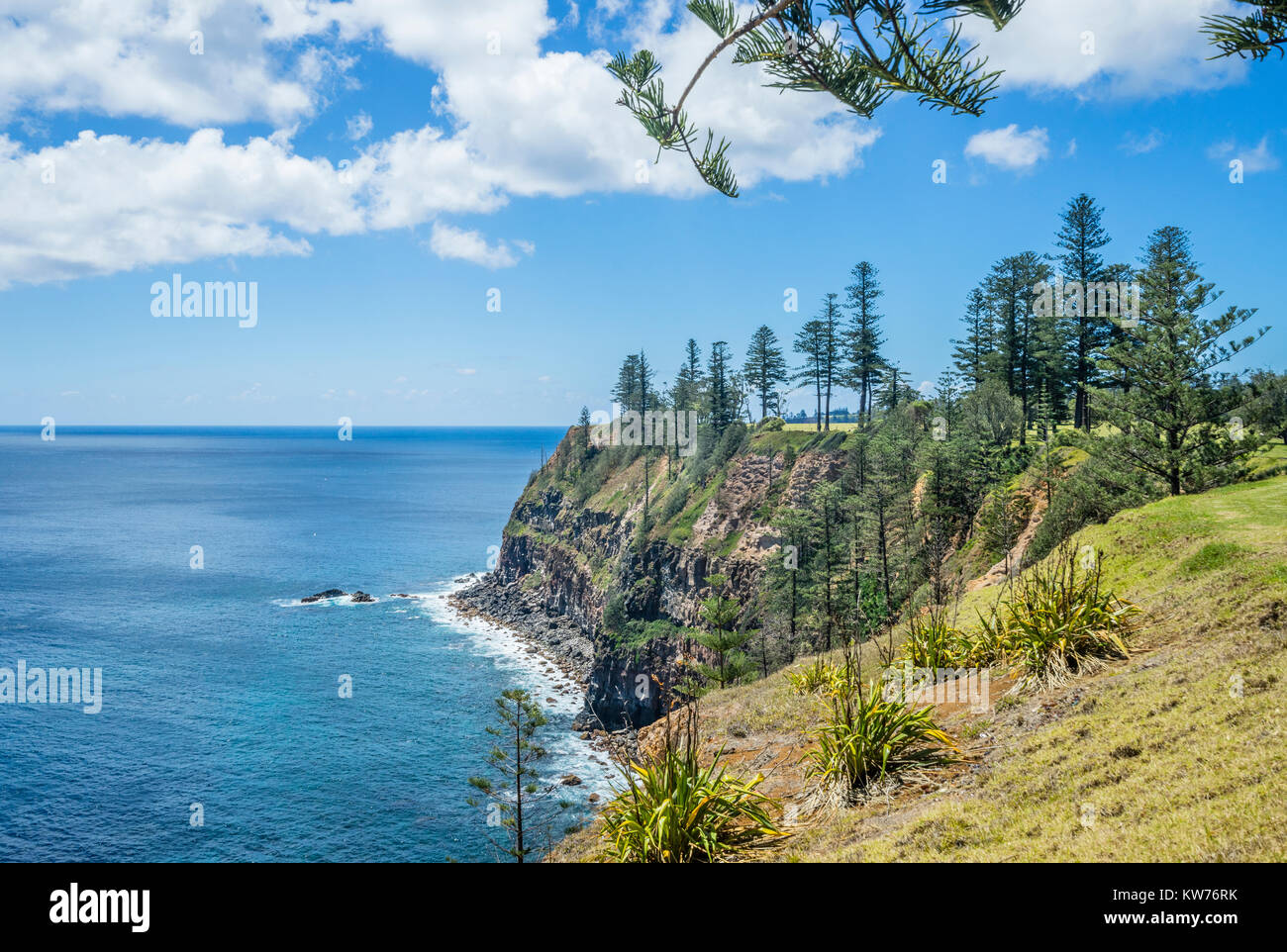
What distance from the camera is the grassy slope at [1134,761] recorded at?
17.5ft

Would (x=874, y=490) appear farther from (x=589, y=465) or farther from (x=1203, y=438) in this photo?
(x=589, y=465)

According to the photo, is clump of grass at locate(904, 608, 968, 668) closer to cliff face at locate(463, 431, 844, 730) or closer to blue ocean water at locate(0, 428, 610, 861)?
blue ocean water at locate(0, 428, 610, 861)

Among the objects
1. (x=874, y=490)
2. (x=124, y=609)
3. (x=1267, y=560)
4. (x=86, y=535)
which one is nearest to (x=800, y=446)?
(x=874, y=490)

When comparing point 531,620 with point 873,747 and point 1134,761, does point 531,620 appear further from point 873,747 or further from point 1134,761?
point 1134,761

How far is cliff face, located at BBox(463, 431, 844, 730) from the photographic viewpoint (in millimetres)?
53406

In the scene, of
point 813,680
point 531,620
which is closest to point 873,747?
point 813,680

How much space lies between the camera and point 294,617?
70.1 meters

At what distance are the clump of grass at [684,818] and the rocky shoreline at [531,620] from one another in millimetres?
44488

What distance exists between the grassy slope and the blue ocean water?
29.2 metres

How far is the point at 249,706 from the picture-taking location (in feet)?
159

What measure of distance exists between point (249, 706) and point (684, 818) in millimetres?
51624

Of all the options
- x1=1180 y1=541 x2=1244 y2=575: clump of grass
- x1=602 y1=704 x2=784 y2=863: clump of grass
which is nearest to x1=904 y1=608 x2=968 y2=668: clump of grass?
x1=1180 y1=541 x2=1244 y2=575: clump of grass
